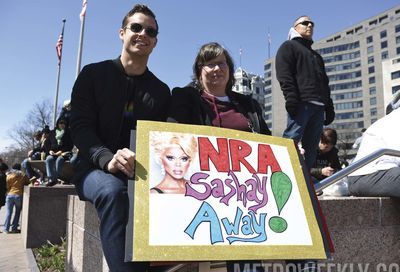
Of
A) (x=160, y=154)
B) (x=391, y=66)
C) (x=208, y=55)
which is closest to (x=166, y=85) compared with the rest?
(x=208, y=55)

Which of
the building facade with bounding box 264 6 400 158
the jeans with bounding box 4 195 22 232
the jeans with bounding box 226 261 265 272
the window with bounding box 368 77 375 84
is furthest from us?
the window with bounding box 368 77 375 84

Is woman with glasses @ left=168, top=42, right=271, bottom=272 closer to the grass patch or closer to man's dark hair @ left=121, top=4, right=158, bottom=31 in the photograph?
man's dark hair @ left=121, top=4, right=158, bottom=31

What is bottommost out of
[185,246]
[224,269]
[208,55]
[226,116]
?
→ [224,269]

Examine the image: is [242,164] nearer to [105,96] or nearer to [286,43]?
[105,96]

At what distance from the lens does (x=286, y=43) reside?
4.41 meters

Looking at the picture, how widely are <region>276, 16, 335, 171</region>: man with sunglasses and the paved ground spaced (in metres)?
4.21

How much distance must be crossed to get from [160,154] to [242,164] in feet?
1.56

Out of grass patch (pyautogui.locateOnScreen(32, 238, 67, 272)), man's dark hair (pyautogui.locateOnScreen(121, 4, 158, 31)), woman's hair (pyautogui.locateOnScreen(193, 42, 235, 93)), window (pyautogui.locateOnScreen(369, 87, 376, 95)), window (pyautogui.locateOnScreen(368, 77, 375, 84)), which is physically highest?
window (pyautogui.locateOnScreen(368, 77, 375, 84))

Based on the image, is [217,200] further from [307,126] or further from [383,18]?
[383,18]

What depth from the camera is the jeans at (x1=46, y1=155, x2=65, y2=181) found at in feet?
25.1

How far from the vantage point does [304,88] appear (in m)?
4.13

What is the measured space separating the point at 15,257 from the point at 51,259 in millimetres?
1004

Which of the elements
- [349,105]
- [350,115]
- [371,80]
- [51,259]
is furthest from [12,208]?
[349,105]

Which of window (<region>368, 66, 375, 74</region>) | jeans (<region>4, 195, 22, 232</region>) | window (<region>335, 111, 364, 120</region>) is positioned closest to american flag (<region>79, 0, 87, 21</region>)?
jeans (<region>4, 195, 22, 232</region>)
